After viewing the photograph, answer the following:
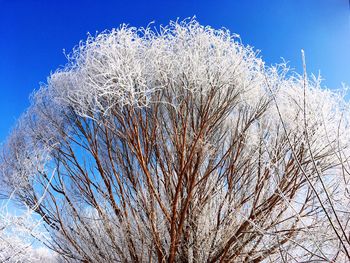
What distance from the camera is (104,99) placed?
7.22 metres

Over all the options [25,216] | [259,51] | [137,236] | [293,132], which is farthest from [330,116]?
[25,216]

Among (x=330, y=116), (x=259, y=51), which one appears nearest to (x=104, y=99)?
(x=259, y=51)

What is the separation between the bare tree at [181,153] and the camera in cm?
661

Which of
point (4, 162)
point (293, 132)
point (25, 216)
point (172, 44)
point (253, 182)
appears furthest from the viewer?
point (4, 162)

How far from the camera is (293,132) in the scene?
6.75 meters

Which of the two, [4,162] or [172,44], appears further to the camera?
[4,162]

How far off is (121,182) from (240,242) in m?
2.54

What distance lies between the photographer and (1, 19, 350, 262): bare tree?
21.7 feet

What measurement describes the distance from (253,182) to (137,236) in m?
2.48

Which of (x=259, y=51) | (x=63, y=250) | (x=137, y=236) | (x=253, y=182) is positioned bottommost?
(x=63, y=250)

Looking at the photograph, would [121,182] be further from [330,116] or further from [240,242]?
[330,116]

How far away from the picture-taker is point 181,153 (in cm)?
685

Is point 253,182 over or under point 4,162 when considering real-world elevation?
over

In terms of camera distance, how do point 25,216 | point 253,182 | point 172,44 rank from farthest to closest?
point 253,182 < point 172,44 < point 25,216
